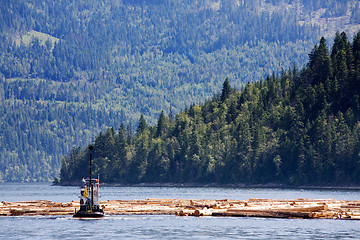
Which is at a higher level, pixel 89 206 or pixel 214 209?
pixel 89 206

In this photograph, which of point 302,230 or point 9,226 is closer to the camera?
point 302,230

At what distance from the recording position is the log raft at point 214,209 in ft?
292

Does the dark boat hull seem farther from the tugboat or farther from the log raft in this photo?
the log raft

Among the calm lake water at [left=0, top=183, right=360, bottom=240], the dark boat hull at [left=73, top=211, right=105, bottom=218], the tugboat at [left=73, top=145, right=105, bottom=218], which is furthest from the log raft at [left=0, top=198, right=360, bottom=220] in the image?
the tugboat at [left=73, top=145, right=105, bottom=218]

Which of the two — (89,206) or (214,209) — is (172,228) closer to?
(89,206)

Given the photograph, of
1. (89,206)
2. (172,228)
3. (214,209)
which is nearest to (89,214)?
(89,206)

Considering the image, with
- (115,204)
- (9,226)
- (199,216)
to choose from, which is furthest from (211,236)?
(115,204)

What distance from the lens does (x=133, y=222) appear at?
89.6 metres

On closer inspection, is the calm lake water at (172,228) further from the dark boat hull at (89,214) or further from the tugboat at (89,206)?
the tugboat at (89,206)

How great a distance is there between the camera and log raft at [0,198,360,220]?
8894 cm

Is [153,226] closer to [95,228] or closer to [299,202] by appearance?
[95,228]

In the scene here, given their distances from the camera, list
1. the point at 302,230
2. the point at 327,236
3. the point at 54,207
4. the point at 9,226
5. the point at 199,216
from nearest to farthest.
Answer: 1. the point at 327,236
2. the point at 302,230
3. the point at 9,226
4. the point at 199,216
5. the point at 54,207

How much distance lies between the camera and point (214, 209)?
3708 inches

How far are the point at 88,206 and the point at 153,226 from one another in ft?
26.2
